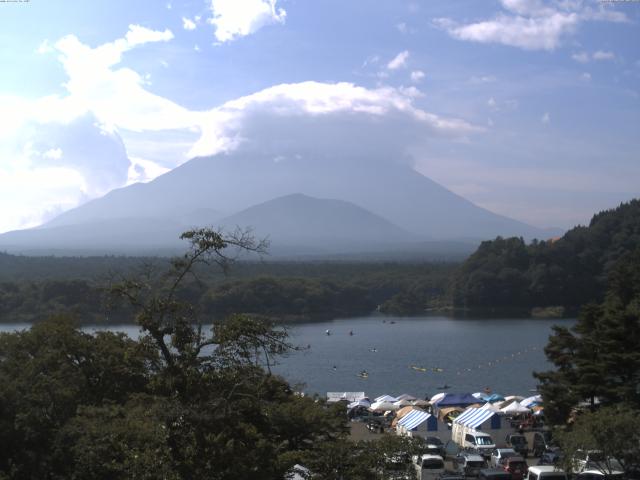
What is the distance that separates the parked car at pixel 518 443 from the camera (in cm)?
1269

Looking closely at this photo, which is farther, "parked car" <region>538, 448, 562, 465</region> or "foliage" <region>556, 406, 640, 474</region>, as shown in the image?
"parked car" <region>538, 448, 562, 465</region>

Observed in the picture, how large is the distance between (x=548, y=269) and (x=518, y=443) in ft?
116

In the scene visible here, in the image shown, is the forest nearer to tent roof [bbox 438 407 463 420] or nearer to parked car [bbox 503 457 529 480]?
tent roof [bbox 438 407 463 420]

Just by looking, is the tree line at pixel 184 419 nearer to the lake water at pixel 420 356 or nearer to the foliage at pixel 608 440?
the foliage at pixel 608 440

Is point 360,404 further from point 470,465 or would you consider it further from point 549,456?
point 470,465

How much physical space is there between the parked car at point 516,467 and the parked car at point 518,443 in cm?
201

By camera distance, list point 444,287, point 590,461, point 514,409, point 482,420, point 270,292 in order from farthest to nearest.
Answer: point 444,287, point 270,292, point 514,409, point 482,420, point 590,461

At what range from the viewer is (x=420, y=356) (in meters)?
29.6

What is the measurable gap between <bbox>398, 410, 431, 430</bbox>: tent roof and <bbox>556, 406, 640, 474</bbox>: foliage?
18.4 feet

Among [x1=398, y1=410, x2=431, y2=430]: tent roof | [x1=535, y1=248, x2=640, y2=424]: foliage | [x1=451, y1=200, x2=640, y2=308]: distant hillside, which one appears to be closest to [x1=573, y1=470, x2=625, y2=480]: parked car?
[x1=535, y1=248, x2=640, y2=424]: foliage

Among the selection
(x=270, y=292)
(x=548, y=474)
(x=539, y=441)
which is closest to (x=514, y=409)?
(x=539, y=441)

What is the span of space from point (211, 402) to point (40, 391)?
331 cm

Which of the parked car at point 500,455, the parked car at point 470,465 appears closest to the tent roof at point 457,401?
the parked car at point 500,455

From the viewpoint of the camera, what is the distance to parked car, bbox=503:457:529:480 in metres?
10.4
